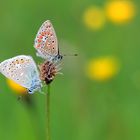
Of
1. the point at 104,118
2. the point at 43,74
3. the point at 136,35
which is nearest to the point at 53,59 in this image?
the point at 43,74

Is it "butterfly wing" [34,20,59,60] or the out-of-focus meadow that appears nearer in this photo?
"butterfly wing" [34,20,59,60]

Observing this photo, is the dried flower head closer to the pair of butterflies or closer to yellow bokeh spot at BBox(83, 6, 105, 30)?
the pair of butterflies

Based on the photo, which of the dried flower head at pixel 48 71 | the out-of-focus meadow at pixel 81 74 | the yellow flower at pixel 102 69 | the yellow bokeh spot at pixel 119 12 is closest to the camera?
the dried flower head at pixel 48 71

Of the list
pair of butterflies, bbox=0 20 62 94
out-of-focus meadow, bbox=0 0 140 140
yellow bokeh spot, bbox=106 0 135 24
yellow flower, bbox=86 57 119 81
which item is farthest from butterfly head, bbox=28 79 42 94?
yellow bokeh spot, bbox=106 0 135 24

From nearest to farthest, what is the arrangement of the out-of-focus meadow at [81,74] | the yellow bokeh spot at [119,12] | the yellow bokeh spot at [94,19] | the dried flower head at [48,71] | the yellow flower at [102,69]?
1. the dried flower head at [48,71]
2. the out-of-focus meadow at [81,74]
3. the yellow flower at [102,69]
4. the yellow bokeh spot at [119,12]
5. the yellow bokeh spot at [94,19]

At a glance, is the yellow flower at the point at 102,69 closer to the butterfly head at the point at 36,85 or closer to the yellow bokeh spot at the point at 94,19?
the yellow bokeh spot at the point at 94,19

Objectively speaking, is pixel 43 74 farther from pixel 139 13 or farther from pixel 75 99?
pixel 139 13

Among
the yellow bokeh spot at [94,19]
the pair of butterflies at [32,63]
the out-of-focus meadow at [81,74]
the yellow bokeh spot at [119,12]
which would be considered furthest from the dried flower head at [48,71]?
the yellow bokeh spot at [94,19]

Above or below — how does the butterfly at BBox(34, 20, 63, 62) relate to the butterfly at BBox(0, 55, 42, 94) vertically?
above
